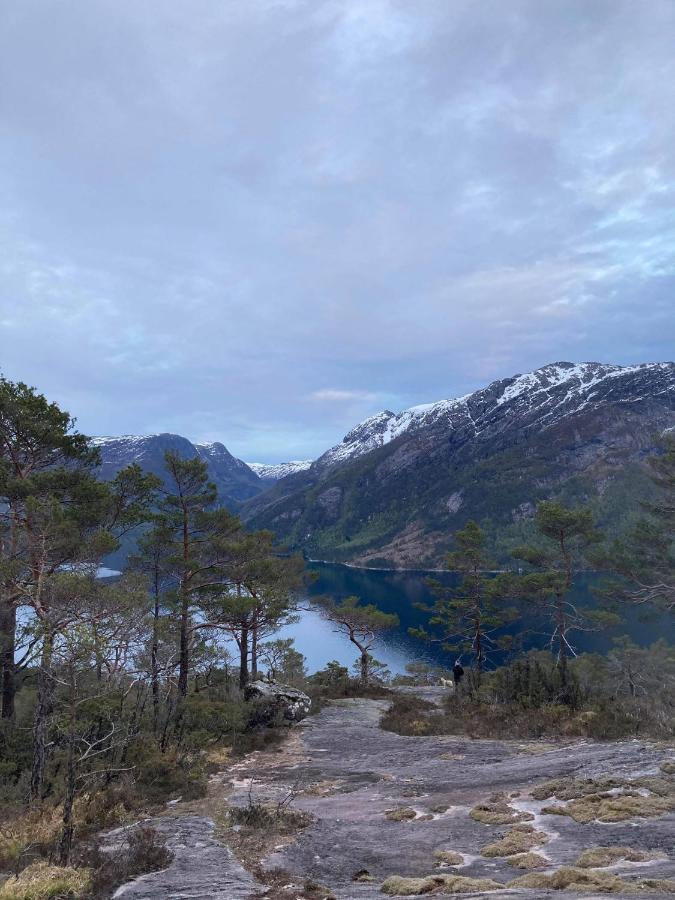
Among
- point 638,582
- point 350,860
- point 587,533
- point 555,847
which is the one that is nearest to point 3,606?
point 350,860

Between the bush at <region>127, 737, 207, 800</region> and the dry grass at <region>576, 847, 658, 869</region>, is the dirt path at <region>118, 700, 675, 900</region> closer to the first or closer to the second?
the dry grass at <region>576, 847, 658, 869</region>

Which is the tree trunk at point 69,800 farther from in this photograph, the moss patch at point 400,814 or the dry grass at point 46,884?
the moss patch at point 400,814

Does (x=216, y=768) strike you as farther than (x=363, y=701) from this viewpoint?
No

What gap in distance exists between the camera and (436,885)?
7.45 m

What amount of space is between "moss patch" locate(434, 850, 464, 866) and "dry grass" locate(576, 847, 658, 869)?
188cm

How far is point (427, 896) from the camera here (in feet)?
23.3

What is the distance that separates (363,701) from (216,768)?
46.5ft

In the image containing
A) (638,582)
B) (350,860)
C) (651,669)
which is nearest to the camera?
Answer: (350,860)

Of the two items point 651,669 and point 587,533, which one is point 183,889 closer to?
point 587,533

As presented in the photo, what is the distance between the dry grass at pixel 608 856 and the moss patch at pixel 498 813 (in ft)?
8.01

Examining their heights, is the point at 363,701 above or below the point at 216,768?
below

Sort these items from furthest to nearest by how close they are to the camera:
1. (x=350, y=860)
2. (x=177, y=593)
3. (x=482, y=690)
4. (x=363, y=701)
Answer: (x=363, y=701) < (x=482, y=690) < (x=177, y=593) < (x=350, y=860)

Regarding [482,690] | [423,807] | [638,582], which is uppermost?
[638,582]

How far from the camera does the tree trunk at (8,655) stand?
51.4 feet
